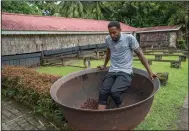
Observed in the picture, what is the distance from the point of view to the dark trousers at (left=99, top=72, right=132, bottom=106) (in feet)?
10.9

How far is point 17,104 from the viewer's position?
5203 millimetres

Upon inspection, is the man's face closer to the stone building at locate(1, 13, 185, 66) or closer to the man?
the man

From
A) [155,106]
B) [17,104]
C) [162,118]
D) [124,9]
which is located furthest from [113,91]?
[124,9]

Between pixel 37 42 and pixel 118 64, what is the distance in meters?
10.5

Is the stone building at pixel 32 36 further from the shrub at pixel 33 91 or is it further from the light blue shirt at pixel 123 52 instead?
the light blue shirt at pixel 123 52

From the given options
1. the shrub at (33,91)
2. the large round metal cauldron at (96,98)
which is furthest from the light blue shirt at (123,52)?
the shrub at (33,91)

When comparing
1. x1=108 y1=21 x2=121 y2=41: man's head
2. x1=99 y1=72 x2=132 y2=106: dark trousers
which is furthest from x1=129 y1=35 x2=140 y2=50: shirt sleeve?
x1=99 y1=72 x2=132 y2=106: dark trousers

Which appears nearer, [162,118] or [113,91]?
[113,91]

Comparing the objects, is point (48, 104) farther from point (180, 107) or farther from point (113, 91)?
point (180, 107)

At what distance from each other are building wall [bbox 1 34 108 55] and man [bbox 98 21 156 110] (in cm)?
924

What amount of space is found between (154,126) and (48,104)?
198cm

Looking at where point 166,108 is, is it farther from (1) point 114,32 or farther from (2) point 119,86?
(1) point 114,32

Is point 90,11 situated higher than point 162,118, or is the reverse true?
point 90,11

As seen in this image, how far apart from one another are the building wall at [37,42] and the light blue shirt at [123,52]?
9221 millimetres
